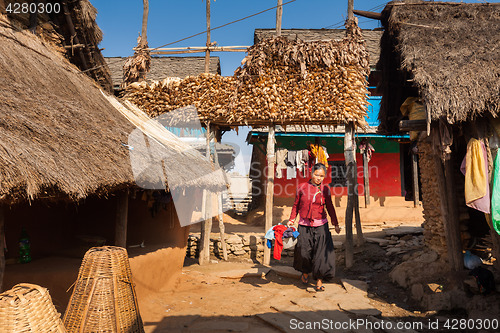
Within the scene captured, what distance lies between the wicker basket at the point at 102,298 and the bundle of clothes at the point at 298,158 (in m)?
8.13

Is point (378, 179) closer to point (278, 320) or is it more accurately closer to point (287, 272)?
point (287, 272)

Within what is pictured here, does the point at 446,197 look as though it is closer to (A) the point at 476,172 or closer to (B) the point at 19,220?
(A) the point at 476,172

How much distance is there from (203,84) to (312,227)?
165 inches

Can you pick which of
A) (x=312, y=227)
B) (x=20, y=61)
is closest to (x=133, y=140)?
(x=20, y=61)

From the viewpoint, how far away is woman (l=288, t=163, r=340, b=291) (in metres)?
5.62

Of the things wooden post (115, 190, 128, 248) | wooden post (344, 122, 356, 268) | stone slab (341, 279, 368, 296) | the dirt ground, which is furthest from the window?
wooden post (115, 190, 128, 248)

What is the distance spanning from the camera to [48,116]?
379 cm

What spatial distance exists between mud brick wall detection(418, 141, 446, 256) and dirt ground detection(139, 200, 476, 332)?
3.13 feet

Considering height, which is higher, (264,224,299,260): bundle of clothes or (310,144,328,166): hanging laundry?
(310,144,328,166): hanging laundry

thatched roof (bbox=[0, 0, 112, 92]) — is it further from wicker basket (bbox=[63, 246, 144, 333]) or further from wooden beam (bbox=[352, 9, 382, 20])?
wooden beam (bbox=[352, 9, 382, 20])

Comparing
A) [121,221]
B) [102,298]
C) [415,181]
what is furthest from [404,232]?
[102,298]

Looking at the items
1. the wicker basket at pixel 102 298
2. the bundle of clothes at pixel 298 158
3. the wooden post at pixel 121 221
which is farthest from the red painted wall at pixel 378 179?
A: the wicker basket at pixel 102 298

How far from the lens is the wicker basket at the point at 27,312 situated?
188 centimetres

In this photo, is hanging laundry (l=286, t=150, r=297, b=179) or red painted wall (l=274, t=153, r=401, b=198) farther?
red painted wall (l=274, t=153, r=401, b=198)
